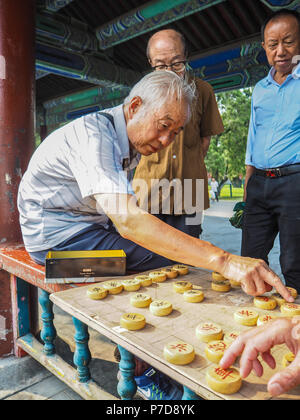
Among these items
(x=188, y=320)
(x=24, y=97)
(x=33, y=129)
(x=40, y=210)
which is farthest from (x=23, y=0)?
(x=188, y=320)

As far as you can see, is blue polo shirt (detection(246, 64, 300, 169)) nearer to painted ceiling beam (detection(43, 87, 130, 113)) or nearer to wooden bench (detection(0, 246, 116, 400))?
wooden bench (detection(0, 246, 116, 400))

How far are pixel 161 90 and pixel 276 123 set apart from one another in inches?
37.4

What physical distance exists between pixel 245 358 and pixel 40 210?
1.22 metres

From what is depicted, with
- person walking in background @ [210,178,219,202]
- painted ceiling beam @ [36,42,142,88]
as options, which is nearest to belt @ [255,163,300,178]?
painted ceiling beam @ [36,42,142,88]

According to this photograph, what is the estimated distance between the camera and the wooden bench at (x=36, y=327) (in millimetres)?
1411

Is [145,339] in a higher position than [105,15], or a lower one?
lower

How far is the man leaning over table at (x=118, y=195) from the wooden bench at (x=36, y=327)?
151 millimetres

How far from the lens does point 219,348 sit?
0.86m

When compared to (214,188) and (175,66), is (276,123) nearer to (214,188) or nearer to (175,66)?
(175,66)

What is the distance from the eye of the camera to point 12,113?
230 centimetres

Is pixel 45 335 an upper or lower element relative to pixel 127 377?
lower

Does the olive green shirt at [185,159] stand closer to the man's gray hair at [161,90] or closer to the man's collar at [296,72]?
the man's collar at [296,72]

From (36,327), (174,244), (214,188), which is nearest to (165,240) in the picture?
(174,244)

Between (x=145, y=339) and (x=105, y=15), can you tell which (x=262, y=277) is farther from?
(x=105, y=15)
